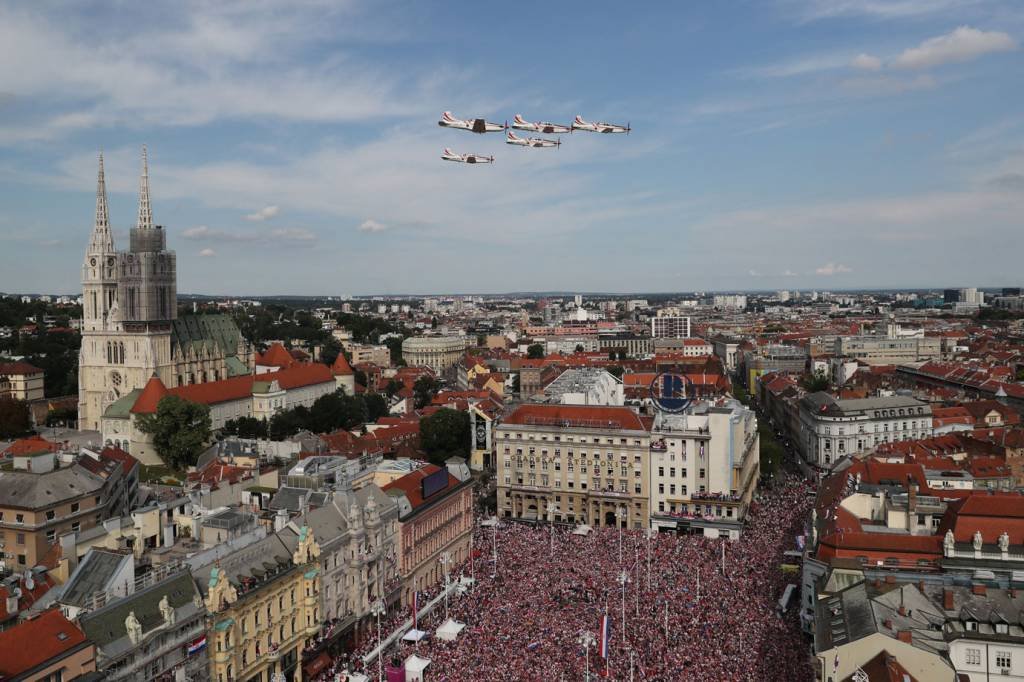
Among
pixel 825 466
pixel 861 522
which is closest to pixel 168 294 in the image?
pixel 825 466

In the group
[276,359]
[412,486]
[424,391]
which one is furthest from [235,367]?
[412,486]

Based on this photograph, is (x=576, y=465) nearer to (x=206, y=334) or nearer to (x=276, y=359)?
(x=206, y=334)

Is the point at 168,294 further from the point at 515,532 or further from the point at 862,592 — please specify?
the point at 862,592

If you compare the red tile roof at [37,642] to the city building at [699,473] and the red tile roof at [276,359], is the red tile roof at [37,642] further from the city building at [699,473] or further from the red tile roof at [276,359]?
the red tile roof at [276,359]

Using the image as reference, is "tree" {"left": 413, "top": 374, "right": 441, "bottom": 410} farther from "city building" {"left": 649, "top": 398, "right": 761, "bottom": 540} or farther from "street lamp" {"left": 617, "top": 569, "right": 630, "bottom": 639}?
"street lamp" {"left": 617, "top": 569, "right": 630, "bottom": 639}

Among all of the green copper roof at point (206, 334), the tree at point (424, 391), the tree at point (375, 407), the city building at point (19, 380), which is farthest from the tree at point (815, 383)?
the city building at point (19, 380)

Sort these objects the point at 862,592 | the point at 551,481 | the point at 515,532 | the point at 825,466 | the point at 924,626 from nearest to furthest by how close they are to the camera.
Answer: the point at 924,626
the point at 862,592
the point at 515,532
the point at 551,481
the point at 825,466
